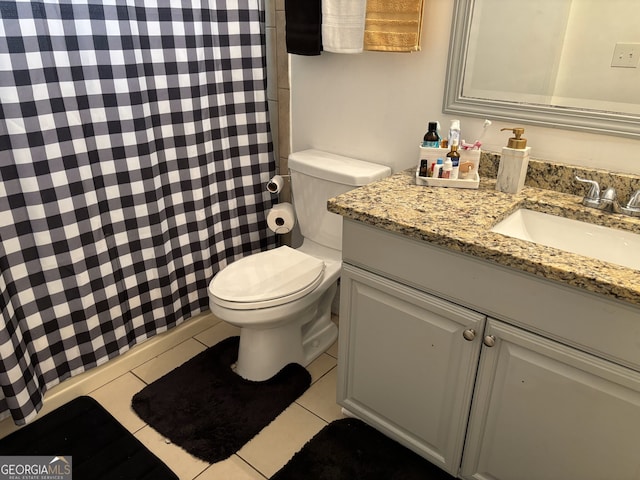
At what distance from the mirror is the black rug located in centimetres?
113

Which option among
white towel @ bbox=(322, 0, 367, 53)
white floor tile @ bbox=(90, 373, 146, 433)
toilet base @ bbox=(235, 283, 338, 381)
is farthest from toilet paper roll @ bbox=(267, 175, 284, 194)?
white floor tile @ bbox=(90, 373, 146, 433)

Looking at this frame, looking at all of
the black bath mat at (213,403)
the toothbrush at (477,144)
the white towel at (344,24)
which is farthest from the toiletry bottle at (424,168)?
the black bath mat at (213,403)

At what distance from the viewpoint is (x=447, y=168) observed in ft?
4.90

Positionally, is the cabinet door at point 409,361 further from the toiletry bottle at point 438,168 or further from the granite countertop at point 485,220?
the toiletry bottle at point 438,168

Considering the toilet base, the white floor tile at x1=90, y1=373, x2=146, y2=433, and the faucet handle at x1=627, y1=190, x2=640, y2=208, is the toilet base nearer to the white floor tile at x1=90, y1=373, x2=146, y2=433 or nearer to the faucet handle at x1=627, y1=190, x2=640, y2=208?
the white floor tile at x1=90, y1=373, x2=146, y2=433

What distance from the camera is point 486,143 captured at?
160 centimetres

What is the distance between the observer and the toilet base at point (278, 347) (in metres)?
1.88

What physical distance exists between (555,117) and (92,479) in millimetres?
1793

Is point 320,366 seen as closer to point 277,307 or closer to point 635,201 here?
point 277,307

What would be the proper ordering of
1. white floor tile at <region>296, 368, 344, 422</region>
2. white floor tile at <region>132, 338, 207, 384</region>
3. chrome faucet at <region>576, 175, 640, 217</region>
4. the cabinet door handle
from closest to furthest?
the cabinet door handle < chrome faucet at <region>576, 175, 640, 217</region> < white floor tile at <region>296, 368, 344, 422</region> < white floor tile at <region>132, 338, 207, 384</region>

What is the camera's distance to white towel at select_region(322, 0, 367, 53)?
1.64m

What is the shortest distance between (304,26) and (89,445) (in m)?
1.64

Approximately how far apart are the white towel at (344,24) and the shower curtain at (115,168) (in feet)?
1.26

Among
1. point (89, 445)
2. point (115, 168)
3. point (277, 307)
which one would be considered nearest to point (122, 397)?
point (89, 445)
